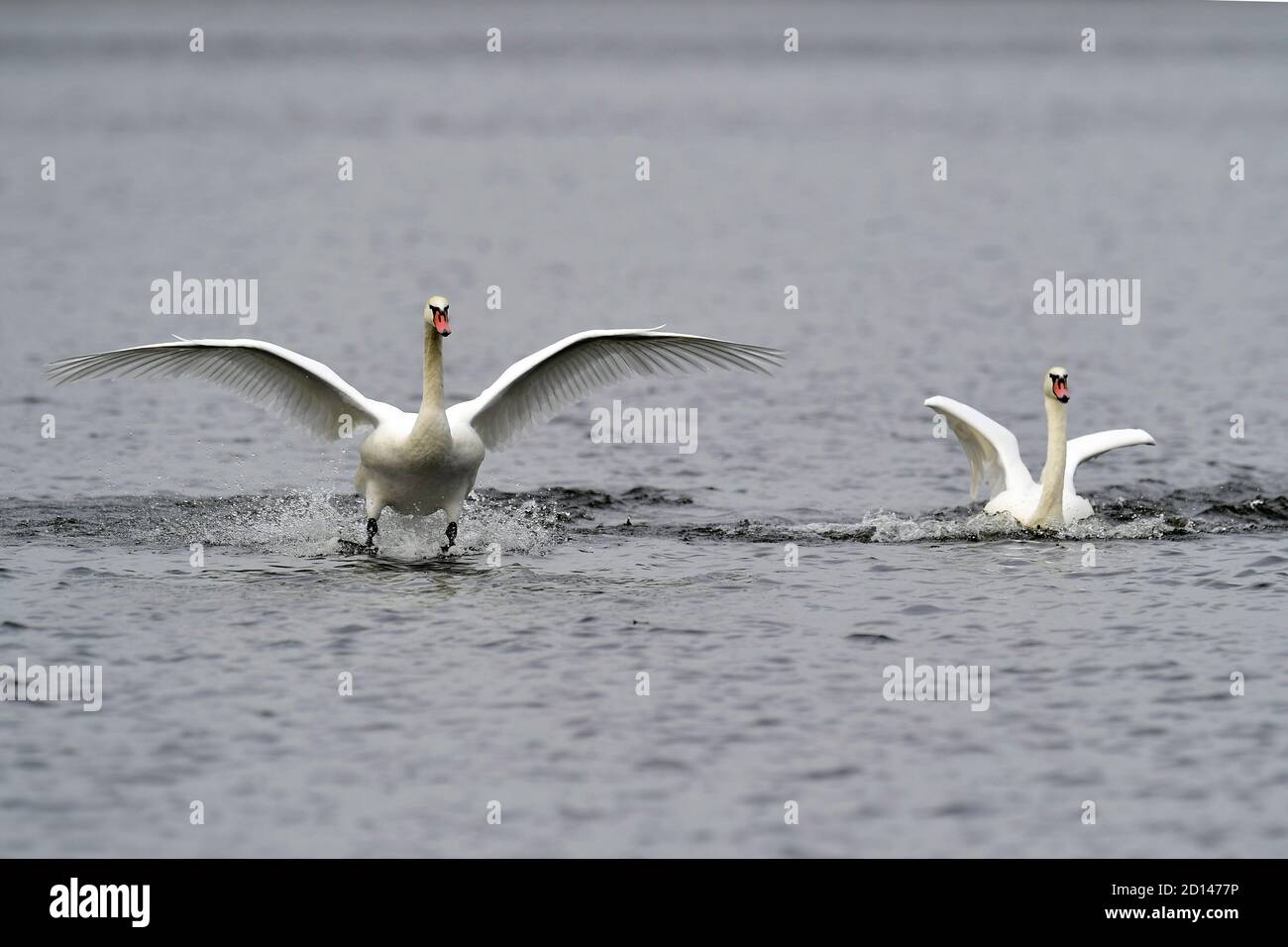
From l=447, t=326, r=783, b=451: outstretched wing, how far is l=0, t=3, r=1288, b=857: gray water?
961mm

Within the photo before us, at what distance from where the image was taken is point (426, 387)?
15.7 meters

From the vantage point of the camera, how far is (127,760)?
11000 millimetres

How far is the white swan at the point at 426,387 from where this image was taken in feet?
50.8

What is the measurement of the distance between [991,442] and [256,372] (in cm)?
629

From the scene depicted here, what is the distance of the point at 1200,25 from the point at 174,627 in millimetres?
146256

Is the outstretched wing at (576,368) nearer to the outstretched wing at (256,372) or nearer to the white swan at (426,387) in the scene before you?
the white swan at (426,387)

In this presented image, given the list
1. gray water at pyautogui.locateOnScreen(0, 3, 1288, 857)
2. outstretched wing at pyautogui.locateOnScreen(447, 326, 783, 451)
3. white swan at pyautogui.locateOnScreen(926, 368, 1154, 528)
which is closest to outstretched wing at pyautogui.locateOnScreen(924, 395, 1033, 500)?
white swan at pyautogui.locateOnScreen(926, 368, 1154, 528)

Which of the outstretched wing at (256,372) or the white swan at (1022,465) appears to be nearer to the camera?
the outstretched wing at (256,372)

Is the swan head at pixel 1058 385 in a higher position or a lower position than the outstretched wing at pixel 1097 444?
higher

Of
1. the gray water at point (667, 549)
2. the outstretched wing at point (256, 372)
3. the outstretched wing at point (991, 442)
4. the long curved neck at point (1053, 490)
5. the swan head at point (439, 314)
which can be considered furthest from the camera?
the outstretched wing at point (991, 442)

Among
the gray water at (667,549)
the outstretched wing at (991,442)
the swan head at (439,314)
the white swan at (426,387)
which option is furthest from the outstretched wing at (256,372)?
the outstretched wing at (991,442)

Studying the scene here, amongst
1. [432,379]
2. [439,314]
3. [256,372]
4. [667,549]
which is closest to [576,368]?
[432,379]

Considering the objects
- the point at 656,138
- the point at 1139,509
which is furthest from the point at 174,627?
the point at 656,138
